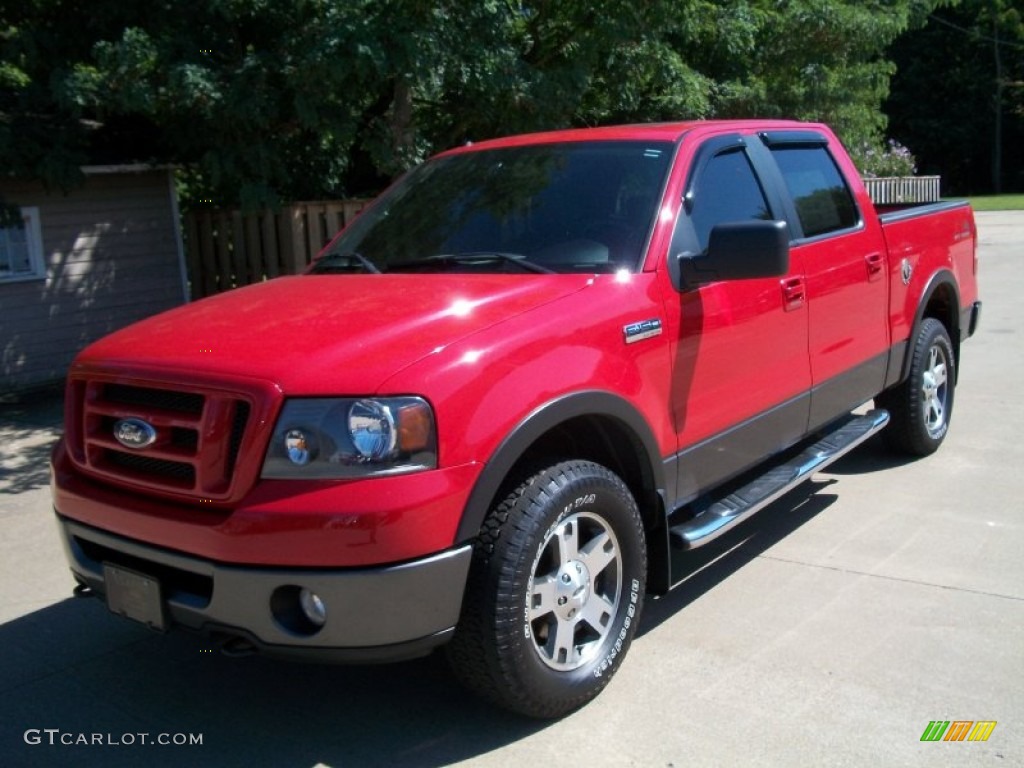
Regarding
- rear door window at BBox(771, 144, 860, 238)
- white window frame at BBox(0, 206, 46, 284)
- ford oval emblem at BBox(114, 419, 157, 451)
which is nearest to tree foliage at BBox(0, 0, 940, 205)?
white window frame at BBox(0, 206, 46, 284)

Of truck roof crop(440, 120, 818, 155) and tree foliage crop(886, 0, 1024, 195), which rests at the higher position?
tree foliage crop(886, 0, 1024, 195)

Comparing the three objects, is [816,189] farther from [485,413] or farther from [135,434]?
[135,434]

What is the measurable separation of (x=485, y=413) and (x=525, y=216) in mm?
1405

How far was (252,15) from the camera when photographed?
891 centimetres

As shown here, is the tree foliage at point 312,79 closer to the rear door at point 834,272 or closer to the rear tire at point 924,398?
the rear door at point 834,272

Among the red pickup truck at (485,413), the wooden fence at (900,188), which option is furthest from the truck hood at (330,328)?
the wooden fence at (900,188)

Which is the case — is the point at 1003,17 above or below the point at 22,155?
above

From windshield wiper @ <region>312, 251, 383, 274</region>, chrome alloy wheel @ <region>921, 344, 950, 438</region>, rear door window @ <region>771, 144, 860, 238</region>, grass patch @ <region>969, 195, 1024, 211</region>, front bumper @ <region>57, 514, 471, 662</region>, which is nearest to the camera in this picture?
front bumper @ <region>57, 514, 471, 662</region>

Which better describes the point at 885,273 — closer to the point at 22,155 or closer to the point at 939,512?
the point at 939,512

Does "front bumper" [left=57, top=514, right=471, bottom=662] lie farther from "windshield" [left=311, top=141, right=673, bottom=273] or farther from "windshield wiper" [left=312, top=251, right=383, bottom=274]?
"windshield wiper" [left=312, top=251, right=383, bottom=274]

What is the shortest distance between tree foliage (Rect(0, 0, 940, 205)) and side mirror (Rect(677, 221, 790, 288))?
15.3 ft

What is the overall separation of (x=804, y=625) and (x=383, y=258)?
7.55ft

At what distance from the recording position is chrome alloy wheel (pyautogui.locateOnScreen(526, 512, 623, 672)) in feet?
11.6

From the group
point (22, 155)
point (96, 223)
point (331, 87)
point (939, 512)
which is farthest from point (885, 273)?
point (96, 223)
